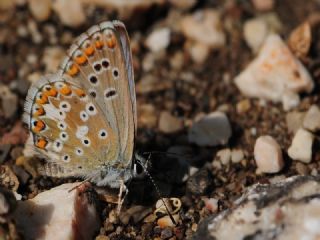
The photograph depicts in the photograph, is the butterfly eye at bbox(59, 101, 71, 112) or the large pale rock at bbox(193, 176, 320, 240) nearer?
the large pale rock at bbox(193, 176, 320, 240)

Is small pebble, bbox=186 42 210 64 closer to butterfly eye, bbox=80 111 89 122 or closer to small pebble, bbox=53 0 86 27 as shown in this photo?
small pebble, bbox=53 0 86 27

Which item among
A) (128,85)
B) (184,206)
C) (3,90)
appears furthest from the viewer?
(3,90)

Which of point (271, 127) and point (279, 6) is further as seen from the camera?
point (279, 6)

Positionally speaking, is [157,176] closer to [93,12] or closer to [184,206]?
[184,206]

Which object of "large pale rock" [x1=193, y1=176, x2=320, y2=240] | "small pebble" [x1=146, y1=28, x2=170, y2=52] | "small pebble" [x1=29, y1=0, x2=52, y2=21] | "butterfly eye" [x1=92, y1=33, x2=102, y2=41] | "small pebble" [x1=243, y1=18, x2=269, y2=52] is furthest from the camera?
"small pebble" [x1=29, y1=0, x2=52, y2=21]

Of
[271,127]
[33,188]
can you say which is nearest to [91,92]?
[33,188]

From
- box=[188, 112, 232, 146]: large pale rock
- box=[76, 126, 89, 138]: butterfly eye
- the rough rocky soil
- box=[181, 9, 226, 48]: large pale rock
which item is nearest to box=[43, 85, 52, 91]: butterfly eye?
box=[76, 126, 89, 138]: butterfly eye

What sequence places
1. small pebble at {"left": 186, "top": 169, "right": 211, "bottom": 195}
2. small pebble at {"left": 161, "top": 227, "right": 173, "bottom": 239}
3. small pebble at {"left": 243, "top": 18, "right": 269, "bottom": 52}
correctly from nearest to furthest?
small pebble at {"left": 161, "top": 227, "right": 173, "bottom": 239} → small pebble at {"left": 186, "top": 169, "right": 211, "bottom": 195} → small pebble at {"left": 243, "top": 18, "right": 269, "bottom": 52}
